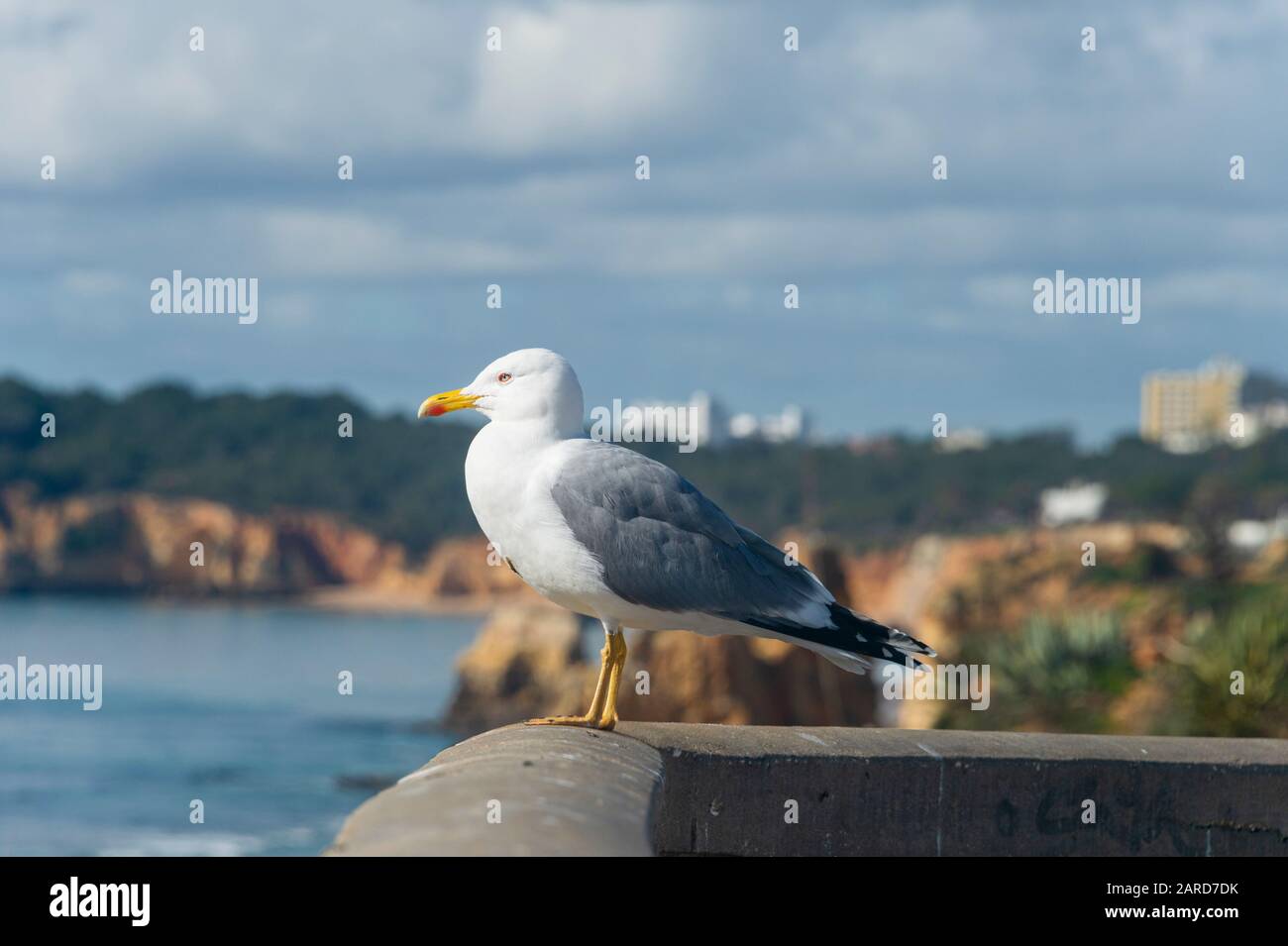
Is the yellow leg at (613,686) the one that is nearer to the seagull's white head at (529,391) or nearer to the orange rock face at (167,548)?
the seagull's white head at (529,391)

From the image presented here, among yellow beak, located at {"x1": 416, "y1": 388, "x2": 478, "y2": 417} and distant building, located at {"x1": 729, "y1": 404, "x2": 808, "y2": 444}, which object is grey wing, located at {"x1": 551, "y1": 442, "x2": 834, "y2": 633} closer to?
yellow beak, located at {"x1": 416, "y1": 388, "x2": 478, "y2": 417}

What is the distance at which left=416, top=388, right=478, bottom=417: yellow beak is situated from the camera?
20.1 ft

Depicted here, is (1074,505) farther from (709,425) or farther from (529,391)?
(529,391)

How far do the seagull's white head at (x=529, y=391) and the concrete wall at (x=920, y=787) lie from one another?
103 centimetres

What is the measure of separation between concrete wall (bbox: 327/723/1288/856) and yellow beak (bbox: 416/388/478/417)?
112 cm

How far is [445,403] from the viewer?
6262mm

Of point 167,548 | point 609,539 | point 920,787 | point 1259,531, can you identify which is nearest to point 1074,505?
point 1259,531

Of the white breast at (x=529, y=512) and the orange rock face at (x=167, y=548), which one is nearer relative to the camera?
the white breast at (x=529, y=512)

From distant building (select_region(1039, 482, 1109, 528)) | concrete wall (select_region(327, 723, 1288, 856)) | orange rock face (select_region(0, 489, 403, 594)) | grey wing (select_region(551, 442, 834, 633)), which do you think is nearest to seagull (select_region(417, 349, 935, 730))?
grey wing (select_region(551, 442, 834, 633))

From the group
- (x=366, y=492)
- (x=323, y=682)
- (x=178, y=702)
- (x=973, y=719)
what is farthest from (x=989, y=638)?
(x=366, y=492)

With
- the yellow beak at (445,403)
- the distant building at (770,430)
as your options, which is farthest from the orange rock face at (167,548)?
the yellow beak at (445,403)

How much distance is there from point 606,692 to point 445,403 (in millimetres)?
1118

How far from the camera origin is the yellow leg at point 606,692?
5.91m

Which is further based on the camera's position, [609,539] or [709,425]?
[709,425]
